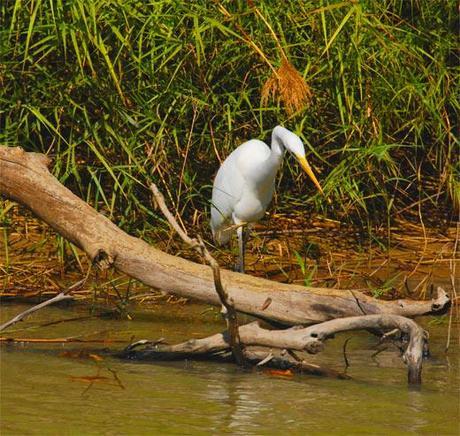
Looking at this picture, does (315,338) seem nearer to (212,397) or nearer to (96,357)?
(212,397)

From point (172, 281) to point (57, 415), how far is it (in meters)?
0.70

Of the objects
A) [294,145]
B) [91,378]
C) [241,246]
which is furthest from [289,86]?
[91,378]

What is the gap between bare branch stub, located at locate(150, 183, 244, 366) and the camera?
9.82 feet

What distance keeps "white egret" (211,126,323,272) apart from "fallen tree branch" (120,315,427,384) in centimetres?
118

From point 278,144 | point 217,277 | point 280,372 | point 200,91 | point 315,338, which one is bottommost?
point 280,372

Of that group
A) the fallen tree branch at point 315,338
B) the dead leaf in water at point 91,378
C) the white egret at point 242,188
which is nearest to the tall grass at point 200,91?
the white egret at point 242,188

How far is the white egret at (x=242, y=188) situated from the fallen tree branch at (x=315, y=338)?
1.18 m

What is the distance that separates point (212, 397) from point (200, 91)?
1.99 metres

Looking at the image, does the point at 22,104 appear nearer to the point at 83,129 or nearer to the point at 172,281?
the point at 83,129

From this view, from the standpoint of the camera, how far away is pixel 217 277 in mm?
3061

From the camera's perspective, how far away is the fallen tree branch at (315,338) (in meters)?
3.22

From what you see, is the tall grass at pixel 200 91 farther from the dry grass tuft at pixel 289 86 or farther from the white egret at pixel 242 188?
the dry grass tuft at pixel 289 86

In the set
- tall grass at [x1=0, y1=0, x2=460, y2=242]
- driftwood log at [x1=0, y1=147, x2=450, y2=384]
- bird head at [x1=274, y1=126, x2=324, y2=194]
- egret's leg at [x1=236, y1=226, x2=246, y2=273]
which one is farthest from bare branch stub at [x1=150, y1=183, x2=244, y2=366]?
tall grass at [x1=0, y1=0, x2=460, y2=242]

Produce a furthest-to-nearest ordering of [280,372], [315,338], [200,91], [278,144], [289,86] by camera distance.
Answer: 1. [200,91]
2. [278,144]
3. [289,86]
4. [280,372]
5. [315,338]
